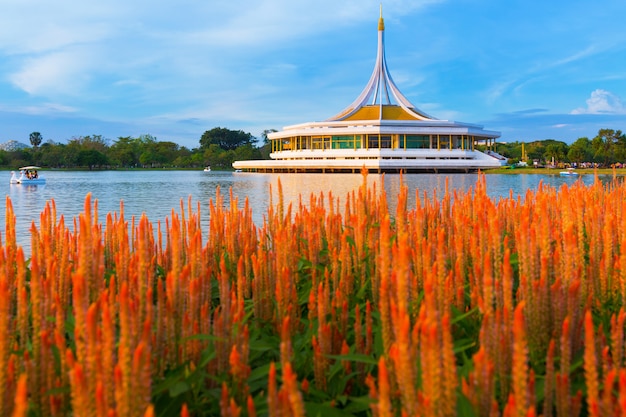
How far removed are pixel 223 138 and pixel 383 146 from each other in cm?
4823

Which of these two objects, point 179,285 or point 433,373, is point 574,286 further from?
point 179,285

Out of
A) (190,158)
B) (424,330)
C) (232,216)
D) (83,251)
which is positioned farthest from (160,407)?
(190,158)

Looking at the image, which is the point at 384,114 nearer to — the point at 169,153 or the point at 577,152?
the point at 577,152

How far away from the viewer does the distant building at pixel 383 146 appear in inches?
1674

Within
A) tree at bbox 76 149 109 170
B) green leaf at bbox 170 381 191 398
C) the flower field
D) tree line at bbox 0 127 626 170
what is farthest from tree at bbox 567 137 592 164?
green leaf at bbox 170 381 191 398

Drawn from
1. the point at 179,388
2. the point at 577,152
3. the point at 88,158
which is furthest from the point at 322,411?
the point at 88,158

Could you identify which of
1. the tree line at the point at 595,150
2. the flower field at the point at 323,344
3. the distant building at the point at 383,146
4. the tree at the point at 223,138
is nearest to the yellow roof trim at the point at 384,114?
the distant building at the point at 383,146

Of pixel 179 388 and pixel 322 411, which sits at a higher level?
pixel 179 388

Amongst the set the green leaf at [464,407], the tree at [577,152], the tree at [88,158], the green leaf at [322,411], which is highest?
the tree at [88,158]

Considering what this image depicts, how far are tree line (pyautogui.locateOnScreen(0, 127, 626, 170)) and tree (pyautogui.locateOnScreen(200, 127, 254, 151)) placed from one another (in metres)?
2.80

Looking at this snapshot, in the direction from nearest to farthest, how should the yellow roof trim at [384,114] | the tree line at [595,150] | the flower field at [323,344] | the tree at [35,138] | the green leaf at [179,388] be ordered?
the flower field at [323,344]
the green leaf at [179,388]
the tree line at [595,150]
the yellow roof trim at [384,114]
the tree at [35,138]

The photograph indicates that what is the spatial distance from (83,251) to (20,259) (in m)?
0.23

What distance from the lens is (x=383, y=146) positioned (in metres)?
46.7

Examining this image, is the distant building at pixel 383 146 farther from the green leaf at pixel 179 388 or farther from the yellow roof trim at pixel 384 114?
the green leaf at pixel 179 388
